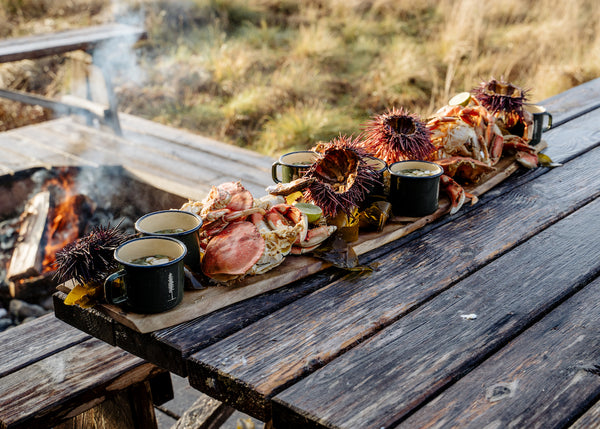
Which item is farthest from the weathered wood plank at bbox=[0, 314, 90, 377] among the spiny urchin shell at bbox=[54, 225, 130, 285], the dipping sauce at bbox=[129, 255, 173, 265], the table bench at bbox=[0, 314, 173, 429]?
the dipping sauce at bbox=[129, 255, 173, 265]

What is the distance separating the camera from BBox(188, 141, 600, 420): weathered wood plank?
1278mm

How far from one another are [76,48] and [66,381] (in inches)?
129

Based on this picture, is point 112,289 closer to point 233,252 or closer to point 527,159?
point 233,252

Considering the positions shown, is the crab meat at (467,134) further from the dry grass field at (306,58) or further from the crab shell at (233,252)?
the dry grass field at (306,58)

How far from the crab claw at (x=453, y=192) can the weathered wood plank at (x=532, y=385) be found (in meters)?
0.65

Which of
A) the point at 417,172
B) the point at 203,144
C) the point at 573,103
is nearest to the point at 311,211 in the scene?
the point at 417,172

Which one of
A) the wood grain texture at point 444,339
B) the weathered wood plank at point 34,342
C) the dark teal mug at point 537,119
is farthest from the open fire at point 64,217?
the wood grain texture at point 444,339

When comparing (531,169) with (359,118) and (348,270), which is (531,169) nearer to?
(348,270)

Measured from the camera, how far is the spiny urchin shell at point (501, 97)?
2.38 meters

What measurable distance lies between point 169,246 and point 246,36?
284 inches

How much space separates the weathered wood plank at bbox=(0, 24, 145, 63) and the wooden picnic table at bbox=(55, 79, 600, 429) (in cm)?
312

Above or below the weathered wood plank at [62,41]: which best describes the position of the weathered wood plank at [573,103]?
below

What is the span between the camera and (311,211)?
67.3 inches

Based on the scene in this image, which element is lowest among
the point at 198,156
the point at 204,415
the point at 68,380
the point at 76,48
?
the point at 204,415
